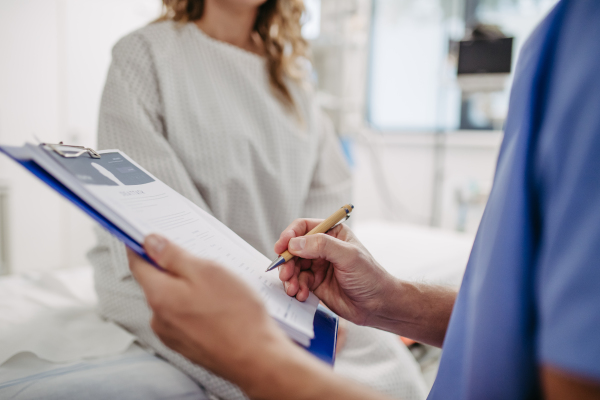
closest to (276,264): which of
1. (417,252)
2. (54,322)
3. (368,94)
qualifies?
(54,322)

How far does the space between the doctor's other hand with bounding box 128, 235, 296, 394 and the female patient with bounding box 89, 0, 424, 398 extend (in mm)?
302

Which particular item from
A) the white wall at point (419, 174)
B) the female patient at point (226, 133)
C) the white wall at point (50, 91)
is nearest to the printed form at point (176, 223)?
the female patient at point (226, 133)

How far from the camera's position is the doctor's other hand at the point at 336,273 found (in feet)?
1.58

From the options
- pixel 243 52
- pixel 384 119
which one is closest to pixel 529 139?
pixel 243 52

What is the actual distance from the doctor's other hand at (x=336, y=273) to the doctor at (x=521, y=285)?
0.17m

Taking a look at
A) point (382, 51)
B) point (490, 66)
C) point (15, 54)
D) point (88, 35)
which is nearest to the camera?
point (15, 54)

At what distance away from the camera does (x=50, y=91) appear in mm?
1443

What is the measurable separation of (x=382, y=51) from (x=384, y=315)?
98.9 inches

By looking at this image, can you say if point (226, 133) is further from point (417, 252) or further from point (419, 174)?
point (419, 174)

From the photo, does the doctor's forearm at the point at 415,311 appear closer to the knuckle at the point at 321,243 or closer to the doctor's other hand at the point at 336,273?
the doctor's other hand at the point at 336,273

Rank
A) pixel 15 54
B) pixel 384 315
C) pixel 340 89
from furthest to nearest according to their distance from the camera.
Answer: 1. pixel 340 89
2. pixel 15 54
3. pixel 384 315

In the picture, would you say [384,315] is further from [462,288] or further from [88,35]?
[88,35]

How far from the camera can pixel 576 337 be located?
23cm

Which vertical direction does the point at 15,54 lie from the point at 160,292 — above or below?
above
